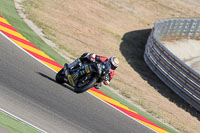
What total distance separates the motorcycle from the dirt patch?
3411mm

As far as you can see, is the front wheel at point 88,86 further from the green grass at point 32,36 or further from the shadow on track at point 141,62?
the shadow on track at point 141,62

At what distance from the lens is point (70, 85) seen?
36.9 feet

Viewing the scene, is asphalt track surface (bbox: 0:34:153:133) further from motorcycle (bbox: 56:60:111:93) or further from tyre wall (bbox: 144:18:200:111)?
tyre wall (bbox: 144:18:200:111)

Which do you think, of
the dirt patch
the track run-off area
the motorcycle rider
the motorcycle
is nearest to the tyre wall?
the dirt patch

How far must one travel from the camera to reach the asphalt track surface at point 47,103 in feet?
28.0

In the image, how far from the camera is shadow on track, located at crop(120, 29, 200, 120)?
54.3 feet

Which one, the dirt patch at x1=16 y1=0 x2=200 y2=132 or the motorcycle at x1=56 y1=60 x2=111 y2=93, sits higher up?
the motorcycle at x1=56 y1=60 x2=111 y2=93

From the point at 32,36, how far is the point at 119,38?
9.14 m

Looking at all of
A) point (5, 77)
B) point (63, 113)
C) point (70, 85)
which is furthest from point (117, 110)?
point (5, 77)

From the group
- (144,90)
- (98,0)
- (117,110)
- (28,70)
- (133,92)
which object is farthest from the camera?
(98,0)

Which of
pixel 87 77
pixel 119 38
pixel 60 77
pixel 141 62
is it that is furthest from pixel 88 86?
pixel 119 38

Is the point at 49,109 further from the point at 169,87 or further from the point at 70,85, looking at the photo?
the point at 169,87

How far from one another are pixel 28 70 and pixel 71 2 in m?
14.0

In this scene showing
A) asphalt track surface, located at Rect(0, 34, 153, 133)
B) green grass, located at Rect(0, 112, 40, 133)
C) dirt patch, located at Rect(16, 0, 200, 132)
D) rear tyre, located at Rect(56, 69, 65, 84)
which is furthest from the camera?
dirt patch, located at Rect(16, 0, 200, 132)
